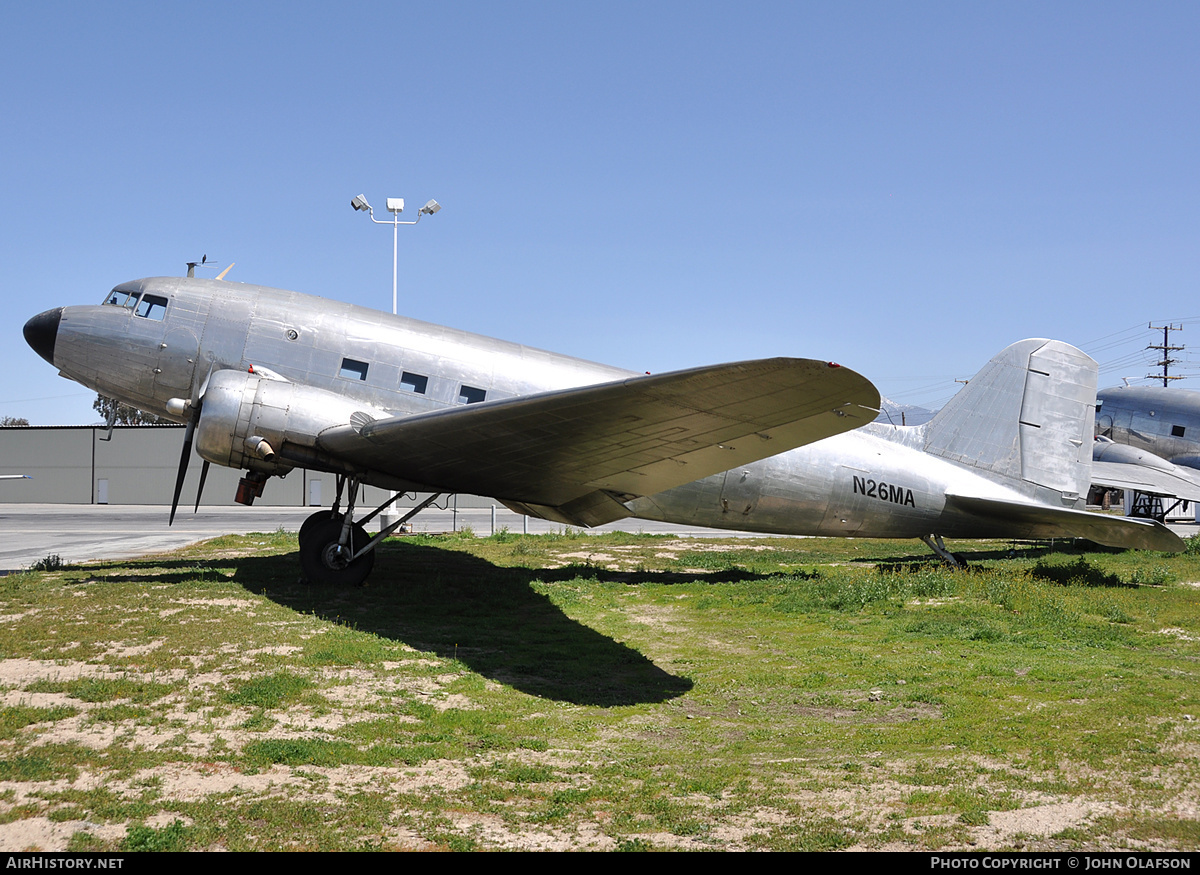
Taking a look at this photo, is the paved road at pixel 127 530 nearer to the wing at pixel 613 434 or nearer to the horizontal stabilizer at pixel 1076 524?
the wing at pixel 613 434

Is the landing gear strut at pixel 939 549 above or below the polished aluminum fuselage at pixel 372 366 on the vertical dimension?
below

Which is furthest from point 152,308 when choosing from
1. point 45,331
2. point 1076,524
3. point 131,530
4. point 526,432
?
point 131,530

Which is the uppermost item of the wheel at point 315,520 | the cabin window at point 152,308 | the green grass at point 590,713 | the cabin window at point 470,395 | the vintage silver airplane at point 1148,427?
the vintage silver airplane at point 1148,427

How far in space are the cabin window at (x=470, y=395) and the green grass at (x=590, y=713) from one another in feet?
9.98

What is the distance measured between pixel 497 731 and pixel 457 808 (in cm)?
156

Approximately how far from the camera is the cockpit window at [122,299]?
12.7 meters

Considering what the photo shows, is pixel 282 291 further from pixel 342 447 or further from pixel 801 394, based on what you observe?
pixel 801 394

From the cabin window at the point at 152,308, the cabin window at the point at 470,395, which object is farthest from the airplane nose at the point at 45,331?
the cabin window at the point at 470,395

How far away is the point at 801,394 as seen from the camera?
726 centimetres

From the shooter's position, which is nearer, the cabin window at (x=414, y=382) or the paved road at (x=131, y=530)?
the cabin window at (x=414, y=382)

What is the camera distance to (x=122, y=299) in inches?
505

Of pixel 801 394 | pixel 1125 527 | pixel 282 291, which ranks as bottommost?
pixel 1125 527

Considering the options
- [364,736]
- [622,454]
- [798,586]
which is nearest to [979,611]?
[798,586]

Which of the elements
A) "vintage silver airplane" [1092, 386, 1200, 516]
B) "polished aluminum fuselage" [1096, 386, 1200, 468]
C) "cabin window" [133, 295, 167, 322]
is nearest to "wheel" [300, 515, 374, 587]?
"cabin window" [133, 295, 167, 322]
